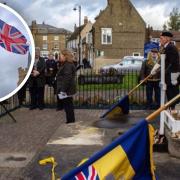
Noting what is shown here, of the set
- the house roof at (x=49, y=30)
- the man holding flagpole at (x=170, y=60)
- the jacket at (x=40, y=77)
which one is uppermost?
the house roof at (x=49, y=30)

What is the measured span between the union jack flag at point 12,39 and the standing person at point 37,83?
707 centimetres

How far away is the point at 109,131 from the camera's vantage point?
9.01 meters

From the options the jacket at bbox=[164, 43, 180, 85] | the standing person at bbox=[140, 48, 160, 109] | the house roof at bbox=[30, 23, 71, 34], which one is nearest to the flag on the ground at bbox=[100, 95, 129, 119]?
the standing person at bbox=[140, 48, 160, 109]

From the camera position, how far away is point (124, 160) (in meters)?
4.55

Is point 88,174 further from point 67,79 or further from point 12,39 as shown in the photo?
point 67,79

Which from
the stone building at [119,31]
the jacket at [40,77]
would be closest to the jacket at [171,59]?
the jacket at [40,77]

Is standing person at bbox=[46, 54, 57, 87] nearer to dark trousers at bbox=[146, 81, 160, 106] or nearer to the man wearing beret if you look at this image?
dark trousers at bbox=[146, 81, 160, 106]

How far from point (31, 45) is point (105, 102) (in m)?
8.34

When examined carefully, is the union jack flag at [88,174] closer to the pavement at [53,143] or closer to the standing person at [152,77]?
the pavement at [53,143]

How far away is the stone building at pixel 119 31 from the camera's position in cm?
6378

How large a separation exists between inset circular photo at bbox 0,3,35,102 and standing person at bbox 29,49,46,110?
690 cm

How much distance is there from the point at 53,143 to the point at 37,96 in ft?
19.4

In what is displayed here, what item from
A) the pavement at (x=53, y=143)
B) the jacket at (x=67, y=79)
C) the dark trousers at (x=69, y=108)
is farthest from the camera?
the dark trousers at (x=69, y=108)

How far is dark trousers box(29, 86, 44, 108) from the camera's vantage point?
13688mm
